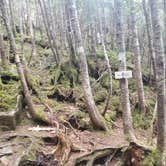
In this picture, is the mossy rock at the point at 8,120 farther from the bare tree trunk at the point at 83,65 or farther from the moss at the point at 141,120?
the moss at the point at 141,120

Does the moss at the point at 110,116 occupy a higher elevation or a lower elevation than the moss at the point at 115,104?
lower

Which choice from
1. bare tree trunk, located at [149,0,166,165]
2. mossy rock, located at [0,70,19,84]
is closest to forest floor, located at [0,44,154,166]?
mossy rock, located at [0,70,19,84]

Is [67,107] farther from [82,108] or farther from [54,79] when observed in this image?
[54,79]

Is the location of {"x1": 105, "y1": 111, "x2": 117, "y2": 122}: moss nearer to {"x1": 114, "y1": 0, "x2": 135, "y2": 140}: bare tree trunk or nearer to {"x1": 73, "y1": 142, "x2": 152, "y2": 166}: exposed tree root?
{"x1": 114, "y1": 0, "x2": 135, "y2": 140}: bare tree trunk

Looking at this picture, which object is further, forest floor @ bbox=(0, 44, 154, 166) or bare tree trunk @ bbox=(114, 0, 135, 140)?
bare tree trunk @ bbox=(114, 0, 135, 140)

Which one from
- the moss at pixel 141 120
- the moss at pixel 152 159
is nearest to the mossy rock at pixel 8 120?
the moss at pixel 152 159

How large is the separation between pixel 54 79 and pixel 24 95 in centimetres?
454

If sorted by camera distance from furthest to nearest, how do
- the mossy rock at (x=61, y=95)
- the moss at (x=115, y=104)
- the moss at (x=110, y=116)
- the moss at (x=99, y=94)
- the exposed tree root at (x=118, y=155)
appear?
the moss at (x=99, y=94)
the moss at (x=115, y=104)
the mossy rock at (x=61, y=95)
the moss at (x=110, y=116)
the exposed tree root at (x=118, y=155)

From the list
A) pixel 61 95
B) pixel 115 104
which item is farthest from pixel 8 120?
pixel 115 104

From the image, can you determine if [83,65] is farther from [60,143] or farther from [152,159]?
[152,159]

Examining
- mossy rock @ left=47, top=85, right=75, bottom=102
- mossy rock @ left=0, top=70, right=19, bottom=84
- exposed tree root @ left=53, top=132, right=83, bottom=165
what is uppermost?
mossy rock @ left=0, top=70, right=19, bottom=84

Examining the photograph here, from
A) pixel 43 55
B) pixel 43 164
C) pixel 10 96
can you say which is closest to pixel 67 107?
pixel 10 96

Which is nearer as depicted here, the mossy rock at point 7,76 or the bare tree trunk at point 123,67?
the bare tree trunk at point 123,67

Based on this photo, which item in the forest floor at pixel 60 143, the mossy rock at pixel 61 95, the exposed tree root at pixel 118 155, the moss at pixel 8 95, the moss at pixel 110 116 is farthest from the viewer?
the mossy rock at pixel 61 95
